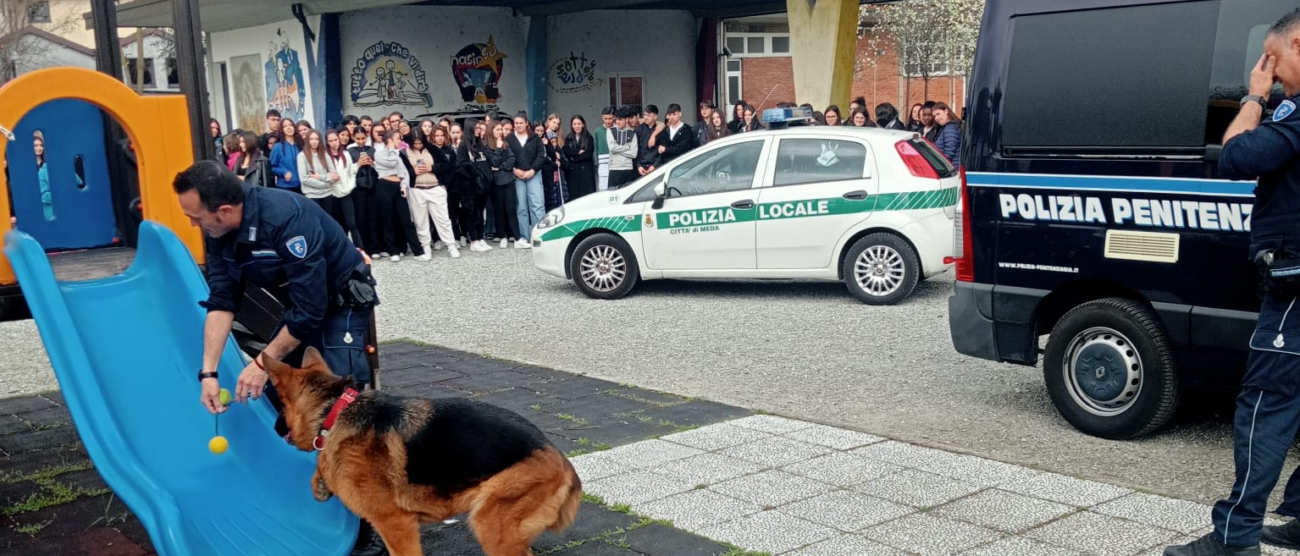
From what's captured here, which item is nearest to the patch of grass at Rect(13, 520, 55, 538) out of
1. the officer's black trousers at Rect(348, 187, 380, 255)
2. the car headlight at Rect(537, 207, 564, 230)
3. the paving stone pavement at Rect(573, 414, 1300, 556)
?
the paving stone pavement at Rect(573, 414, 1300, 556)

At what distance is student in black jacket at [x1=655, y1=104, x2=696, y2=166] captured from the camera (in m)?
17.2

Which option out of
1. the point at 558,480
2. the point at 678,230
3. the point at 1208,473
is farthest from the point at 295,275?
the point at 678,230

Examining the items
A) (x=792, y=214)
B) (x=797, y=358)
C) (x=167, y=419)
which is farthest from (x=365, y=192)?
(x=167, y=419)

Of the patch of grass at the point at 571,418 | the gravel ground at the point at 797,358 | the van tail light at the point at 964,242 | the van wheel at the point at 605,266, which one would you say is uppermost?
the van tail light at the point at 964,242

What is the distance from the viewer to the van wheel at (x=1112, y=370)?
6.06 m

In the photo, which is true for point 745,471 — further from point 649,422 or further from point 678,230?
point 678,230

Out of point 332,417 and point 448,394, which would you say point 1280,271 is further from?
point 448,394

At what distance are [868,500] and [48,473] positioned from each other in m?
4.30

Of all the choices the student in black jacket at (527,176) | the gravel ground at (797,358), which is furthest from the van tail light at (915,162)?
the student in black jacket at (527,176)

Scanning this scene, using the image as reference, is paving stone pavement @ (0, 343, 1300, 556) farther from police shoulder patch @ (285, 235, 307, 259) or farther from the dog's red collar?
police shoulder patch @ (285, 235, 307, 259)

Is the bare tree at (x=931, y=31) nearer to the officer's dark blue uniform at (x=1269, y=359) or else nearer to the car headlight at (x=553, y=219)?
the car headlight at (x=553, y=219)

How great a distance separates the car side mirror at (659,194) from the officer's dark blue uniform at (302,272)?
6.73 metres

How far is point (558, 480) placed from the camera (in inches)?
157

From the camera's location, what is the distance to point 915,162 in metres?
10.9
